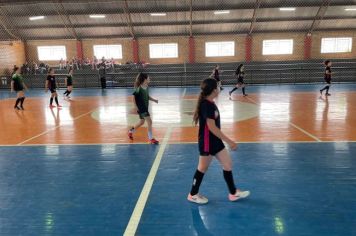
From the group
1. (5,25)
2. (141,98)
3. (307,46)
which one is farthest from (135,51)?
(141,98)

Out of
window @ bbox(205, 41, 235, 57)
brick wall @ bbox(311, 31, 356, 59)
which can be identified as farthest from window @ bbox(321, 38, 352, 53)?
window @ bbox(205, 41, 235, 57)

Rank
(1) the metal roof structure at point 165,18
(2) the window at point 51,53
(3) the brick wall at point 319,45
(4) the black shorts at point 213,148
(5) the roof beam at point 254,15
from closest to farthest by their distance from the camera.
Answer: (4) the black shorts at point 213,148 → (5) the roof beam at point 254,15 → (1) the metal roof structure at point 165,18 → (3) the brick wall at point 319,45 → (2) the window at point 51,53

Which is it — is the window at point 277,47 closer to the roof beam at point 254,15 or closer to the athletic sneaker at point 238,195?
the roof beam at point 254,15

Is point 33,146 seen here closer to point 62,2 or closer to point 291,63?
point 62,2

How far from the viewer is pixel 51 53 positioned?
104ft

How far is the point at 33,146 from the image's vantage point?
7922 mm

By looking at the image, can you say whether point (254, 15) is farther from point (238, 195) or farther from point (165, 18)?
point (238, 195)

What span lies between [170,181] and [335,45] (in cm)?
3080

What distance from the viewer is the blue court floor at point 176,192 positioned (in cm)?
385

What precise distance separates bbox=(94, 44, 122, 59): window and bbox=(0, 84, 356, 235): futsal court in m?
22.0

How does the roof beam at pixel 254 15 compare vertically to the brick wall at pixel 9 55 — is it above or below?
above

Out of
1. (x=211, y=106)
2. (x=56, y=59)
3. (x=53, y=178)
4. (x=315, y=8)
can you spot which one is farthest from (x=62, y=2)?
(x=211, y=106)

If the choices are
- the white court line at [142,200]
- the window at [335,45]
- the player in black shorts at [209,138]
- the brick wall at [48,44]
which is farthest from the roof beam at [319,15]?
the player in black shorts at [209,138]

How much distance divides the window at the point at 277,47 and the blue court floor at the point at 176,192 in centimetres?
2512
